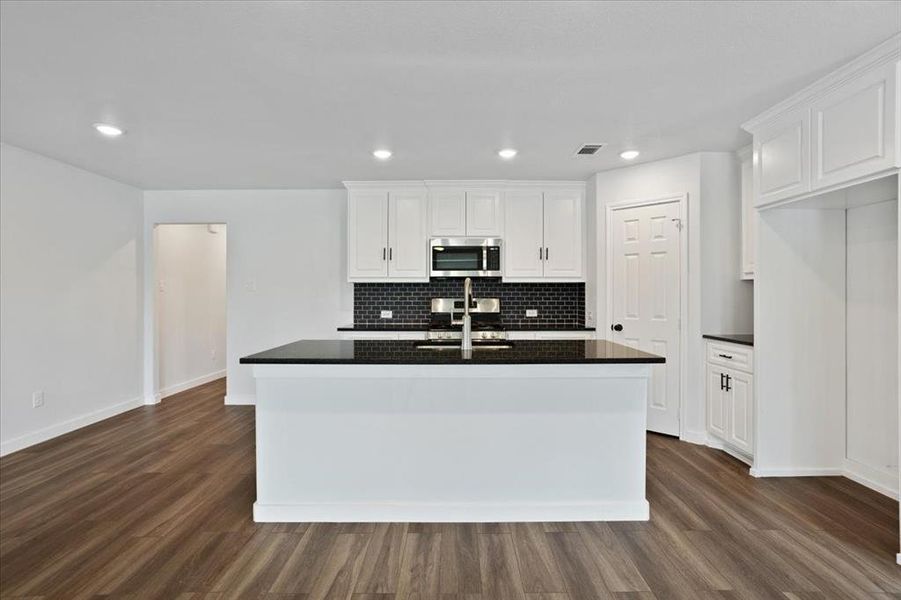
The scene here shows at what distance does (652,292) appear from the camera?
431 centimetres

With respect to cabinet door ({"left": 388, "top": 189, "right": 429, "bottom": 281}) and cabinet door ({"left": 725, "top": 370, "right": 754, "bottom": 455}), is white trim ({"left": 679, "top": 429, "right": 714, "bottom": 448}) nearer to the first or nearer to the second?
cabinet door ({"left": 725, "top": 370, "right": 754, "bottom": 455})

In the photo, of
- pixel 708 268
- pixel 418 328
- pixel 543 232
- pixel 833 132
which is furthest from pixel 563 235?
pixel 833 132

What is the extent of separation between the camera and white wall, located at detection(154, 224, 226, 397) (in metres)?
5.95

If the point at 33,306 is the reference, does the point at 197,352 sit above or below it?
below

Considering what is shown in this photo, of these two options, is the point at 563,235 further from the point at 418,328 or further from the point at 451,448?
the point at 451,448

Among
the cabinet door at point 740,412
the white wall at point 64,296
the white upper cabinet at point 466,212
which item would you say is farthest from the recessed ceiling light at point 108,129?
the cabinet door at point 740,412

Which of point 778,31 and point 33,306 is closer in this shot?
point 778,31

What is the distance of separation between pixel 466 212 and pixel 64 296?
12.5ft

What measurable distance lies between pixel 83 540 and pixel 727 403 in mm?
4165

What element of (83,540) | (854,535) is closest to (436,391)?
(83,540)

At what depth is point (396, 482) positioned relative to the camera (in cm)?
270

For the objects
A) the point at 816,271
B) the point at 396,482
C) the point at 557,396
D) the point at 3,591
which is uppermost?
the point at 816,271

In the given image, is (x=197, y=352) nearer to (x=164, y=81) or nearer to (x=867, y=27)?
(x=164, y=81)

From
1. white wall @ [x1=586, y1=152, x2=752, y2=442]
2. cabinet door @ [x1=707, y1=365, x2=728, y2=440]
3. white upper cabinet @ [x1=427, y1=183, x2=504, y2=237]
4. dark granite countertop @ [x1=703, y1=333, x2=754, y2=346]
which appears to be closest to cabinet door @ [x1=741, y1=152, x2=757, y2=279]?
white wall @ [x1=586, y1=152, x2=752, y2=442]
